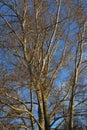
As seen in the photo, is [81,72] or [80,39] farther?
[81,72]

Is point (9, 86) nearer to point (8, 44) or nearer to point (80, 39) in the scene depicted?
point (8, 44)

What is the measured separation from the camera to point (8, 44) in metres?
20.6

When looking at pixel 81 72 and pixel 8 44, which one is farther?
pixel 81 72

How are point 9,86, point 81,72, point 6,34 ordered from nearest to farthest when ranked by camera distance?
point 9,86 → point 6,34 → point 81,72

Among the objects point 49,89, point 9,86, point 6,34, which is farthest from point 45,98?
point 6,34

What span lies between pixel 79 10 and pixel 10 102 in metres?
5.69

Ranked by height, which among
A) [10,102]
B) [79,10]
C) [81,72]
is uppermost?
[79,10]

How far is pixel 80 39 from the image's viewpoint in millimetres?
20422

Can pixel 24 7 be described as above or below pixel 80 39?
above

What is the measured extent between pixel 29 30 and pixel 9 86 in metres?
3.11

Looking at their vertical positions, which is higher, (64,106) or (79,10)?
(79,10)

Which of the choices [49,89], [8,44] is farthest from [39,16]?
[49,89]

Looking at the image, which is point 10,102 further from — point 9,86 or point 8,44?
point 8,44

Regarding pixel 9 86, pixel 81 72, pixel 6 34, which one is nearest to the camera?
pixel 9 86
